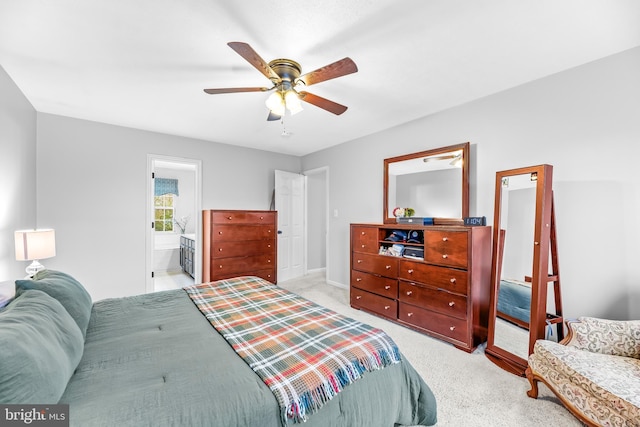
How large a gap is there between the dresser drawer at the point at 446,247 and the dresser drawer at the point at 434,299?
12.2 inches

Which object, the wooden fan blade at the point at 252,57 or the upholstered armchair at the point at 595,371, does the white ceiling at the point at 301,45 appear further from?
the upholstered armchair at the point at 595,371

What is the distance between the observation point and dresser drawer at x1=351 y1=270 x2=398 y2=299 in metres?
3.12

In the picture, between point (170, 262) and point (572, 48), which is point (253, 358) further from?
point (170, 262)

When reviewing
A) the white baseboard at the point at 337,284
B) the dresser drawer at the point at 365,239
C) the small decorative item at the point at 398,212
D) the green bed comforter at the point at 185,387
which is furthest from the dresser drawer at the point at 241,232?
the green bed comforter at the point at 185,387

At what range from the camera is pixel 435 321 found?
2.70 meters

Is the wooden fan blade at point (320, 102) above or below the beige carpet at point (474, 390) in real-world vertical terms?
above

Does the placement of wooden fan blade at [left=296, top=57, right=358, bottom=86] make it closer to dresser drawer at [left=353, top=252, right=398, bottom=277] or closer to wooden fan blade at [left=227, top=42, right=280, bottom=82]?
wooden fan blade at [left=227, top=42, right=280, bottom=82]

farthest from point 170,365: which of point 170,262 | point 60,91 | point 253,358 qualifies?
point 170,262

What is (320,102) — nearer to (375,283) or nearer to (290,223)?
(375,283)

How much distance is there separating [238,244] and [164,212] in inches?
130

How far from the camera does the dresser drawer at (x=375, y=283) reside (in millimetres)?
3115

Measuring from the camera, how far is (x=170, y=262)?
19.3 ft

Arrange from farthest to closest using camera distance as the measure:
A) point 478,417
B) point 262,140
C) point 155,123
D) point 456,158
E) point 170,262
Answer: point 170,262, point 262,140, point 155,123, point 456,158, point 478,417

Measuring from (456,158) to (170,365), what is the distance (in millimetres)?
3099
